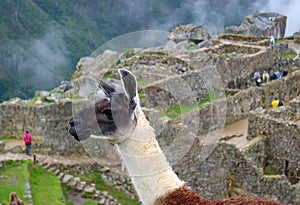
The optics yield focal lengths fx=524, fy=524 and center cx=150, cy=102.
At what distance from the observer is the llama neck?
16.1 ft

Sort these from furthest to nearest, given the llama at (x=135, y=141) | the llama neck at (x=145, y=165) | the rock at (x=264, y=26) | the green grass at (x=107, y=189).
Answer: the rock at (x=264, y=26)
the green grass at (x=107, y=189)
the llama neck at (x=145, y=165)
the llama at (x=135, y=141)

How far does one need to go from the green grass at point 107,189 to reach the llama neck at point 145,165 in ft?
26.1

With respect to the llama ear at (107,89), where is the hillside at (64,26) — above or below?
above

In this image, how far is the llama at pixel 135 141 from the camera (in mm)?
4797

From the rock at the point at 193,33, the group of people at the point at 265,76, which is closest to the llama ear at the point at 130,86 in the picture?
the group of people at the point at 265,76

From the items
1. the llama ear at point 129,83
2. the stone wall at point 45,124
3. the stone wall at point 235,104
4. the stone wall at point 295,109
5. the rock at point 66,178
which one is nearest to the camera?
the llama ear at point 129,83

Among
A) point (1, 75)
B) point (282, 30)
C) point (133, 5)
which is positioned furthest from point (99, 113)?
point (133, 5)

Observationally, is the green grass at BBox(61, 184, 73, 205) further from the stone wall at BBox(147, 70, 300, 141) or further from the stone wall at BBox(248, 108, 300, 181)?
the stone wall at BBox(248, 108, 300, 181)

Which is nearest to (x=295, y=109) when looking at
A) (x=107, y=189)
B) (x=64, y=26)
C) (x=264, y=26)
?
(x=107, y=189)

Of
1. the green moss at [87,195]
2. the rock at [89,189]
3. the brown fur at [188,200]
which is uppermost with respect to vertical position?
the brown fur at [188,200]

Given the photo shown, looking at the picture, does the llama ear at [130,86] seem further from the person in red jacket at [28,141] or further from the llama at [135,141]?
the person in red jacket at [28,141]

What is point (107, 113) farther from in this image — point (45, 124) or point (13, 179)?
point (45, 124)

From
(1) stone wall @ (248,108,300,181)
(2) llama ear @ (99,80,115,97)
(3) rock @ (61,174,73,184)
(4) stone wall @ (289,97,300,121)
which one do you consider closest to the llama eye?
(2) llama ear @ (99,80,115,97)

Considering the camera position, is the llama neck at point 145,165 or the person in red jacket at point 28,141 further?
the person in red jacket at point 28,141
